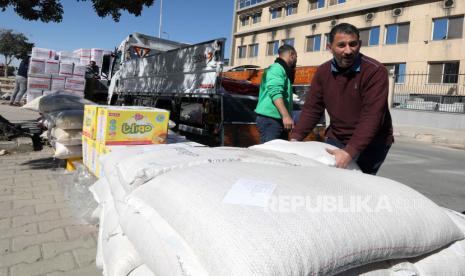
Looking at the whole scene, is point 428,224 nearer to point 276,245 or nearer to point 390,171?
point 276,245

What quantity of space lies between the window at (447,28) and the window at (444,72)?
1681 millimetres

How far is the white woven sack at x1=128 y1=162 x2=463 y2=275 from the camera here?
120 centimetres

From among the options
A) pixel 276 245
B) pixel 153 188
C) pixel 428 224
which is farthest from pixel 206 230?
pixel 428 224

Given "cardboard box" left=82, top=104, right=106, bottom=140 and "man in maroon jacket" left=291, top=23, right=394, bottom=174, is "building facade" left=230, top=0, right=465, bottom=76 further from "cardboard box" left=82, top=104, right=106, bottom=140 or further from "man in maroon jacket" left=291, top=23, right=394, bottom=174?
"cardboard box" left=82, top=104, right=106, bottom=140

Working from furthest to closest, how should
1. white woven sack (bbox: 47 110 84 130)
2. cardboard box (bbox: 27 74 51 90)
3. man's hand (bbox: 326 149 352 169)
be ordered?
cardboard box (bbox: 27 74 51 90), white woven sack (bbox: 47 110 84 130), man's hand (bbox: 326 149 352 169)

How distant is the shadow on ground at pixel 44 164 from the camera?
5137mm

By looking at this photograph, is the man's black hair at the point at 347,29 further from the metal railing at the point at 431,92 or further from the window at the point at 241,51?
the window at the point at 241,51

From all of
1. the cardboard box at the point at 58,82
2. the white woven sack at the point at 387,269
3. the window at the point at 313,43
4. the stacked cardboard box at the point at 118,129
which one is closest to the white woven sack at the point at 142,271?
the white woven sack at the point at 387,269

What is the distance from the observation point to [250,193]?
1.47 metres

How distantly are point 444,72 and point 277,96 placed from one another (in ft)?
76.9

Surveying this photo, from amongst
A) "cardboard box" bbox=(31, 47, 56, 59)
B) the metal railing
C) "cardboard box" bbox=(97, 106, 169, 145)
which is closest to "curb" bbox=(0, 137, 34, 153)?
"cardboard box" bbox=(97, 106, 169, 145)

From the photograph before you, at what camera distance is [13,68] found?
Result: 42000mm

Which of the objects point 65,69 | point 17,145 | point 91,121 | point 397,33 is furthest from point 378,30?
point 91,121

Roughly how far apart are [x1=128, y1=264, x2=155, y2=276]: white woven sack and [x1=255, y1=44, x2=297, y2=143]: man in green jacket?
2118 mm
